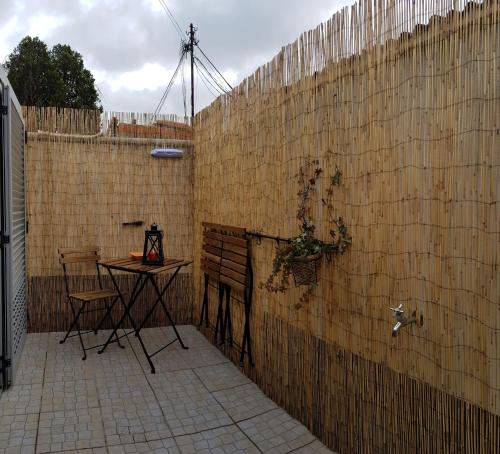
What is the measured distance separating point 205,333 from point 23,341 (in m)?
1.71

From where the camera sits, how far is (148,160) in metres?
5.12

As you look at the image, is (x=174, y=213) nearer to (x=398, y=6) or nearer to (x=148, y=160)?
(x=148, y=160)

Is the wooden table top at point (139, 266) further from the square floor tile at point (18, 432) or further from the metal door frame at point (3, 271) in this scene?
the square floor tile at point (18, 432)

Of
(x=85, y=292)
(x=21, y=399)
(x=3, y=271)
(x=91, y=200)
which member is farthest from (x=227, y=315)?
(x=91, y=200)

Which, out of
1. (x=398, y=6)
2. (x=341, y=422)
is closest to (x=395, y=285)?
(x=341, y=422)

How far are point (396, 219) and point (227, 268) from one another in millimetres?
2059

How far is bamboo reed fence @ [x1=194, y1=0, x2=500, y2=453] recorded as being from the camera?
1679 mm

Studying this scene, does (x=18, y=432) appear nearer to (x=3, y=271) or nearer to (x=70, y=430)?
(x=70, y=430)

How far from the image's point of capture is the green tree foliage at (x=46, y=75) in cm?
1548

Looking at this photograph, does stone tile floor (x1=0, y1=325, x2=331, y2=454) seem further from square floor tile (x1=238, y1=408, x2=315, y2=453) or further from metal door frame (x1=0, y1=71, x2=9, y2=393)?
metal door frame (x1=0, y1=71, x2=9, y2=393)

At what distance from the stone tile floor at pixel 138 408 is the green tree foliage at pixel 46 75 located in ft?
43.8

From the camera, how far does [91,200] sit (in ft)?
16.3

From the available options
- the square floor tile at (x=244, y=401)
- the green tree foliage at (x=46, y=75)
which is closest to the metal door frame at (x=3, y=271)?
the square floor tile at (x=244, y=401)

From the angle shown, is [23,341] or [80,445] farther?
[23,341]
